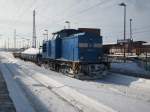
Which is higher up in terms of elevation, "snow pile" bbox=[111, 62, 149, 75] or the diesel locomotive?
the diesel locomotive

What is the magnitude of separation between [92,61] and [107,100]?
10.1m

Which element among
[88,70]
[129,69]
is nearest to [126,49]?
[129,69]

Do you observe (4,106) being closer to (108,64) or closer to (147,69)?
(108,64)

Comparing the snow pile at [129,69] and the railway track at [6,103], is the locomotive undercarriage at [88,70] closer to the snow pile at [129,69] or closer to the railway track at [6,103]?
the snow pile at [129,69]

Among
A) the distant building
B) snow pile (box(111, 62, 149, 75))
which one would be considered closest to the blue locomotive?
snow pile (box(111, 62, 149, 75))

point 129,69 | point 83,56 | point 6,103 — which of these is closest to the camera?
point 6,103

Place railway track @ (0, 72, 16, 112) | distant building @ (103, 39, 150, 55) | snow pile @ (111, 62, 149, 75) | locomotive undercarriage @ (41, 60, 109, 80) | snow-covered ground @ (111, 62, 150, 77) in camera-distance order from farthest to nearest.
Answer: distant building @ (103, 39, 150, 55), snow pile @ (111, 62, 149, 75), snow-covered ground @ (111, 62, 150, 77), locomotive undercarriage @ (41, 60, 109, 80), railway track @ (0, 72, 16, 112)

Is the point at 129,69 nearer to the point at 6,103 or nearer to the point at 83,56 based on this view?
the point at 83,56

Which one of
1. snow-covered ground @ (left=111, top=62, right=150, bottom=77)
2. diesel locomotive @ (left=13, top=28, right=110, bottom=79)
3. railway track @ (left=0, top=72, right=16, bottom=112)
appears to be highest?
diesel locomotive @ (left=13, top=28, right=110, bottom=79)

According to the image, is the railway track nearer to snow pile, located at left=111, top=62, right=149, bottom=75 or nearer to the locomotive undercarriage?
the locomotive undercarriage

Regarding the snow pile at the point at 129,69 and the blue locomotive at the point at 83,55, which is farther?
the snow pile at the point at 129,69

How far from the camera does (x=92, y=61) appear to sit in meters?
21.8

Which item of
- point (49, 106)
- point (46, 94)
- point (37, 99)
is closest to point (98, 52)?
point (46, 94)

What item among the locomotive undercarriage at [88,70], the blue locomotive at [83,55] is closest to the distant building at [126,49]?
the blue locomotive at [83,55]
